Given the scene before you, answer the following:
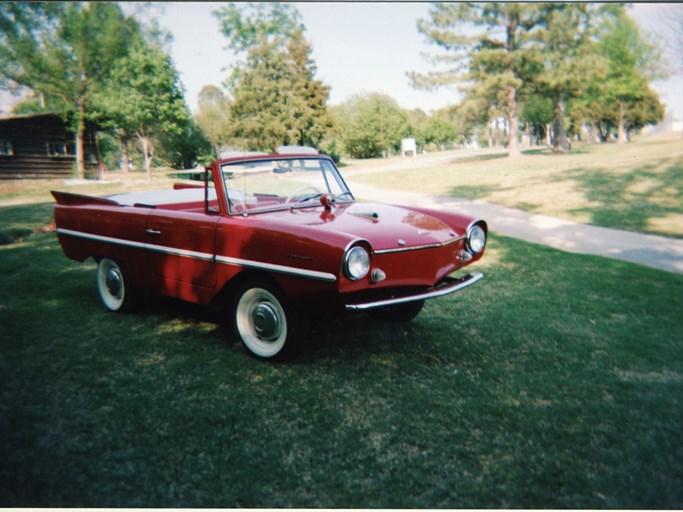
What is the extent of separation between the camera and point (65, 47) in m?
4.63

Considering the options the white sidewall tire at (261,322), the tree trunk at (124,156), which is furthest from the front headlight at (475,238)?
the tree trunk at (124,156)

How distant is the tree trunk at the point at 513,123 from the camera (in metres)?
17.1

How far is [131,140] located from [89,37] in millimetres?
4089

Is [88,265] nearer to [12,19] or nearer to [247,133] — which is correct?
[247,133]

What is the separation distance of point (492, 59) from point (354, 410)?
1538 cm

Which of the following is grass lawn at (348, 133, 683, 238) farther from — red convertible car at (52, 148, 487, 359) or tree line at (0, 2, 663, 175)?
red convertible car at (52, 148, 487, 359)

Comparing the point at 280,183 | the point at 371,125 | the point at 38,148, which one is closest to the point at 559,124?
the point at 371,125

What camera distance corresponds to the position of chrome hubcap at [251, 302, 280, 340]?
3.31 meters

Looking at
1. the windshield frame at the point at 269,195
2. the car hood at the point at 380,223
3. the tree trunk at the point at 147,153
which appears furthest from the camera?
the tree trunk at the point at 147,153

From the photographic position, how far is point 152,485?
2.13 meters

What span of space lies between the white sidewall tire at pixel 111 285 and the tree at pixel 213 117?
1.58 meters

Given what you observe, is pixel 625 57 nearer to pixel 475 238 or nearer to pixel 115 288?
pixel 475 238

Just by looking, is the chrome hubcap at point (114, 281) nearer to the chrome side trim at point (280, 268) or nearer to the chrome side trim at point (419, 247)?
the chrome side trim at point (280, 268)

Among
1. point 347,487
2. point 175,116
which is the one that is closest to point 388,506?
point 347,487
